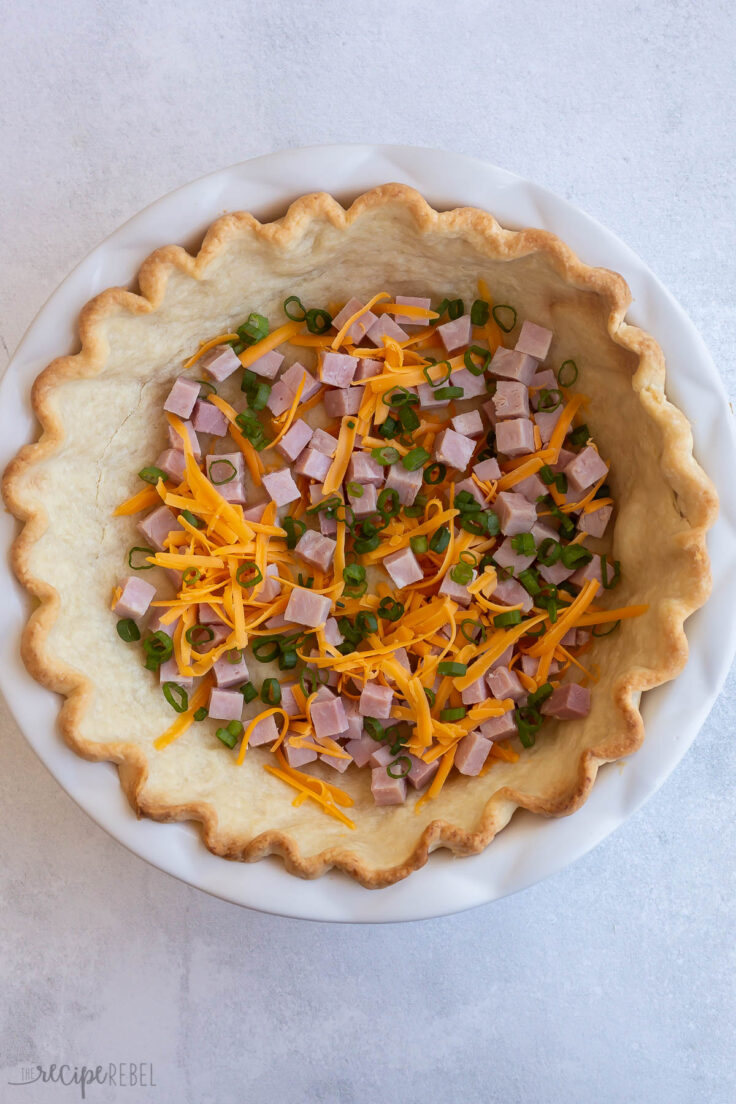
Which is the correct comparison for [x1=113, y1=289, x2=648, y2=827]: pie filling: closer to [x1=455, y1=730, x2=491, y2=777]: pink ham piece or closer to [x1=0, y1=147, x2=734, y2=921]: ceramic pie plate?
[x1=455, y1=730, x2=491, y2=777]: pink ham piece

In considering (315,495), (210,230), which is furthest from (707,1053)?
(210,230)

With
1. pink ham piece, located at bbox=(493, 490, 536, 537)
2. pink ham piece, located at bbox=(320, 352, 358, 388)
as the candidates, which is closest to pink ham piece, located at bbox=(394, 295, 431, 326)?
pink ham piece, located at bbox=(320, 352, 358, 388)

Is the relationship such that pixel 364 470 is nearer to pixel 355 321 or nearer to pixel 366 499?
pixel 366 499

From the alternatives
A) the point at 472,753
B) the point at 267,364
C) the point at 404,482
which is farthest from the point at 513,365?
the point at 472,753

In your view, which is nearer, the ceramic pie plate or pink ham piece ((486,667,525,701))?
the ceramic pie plate

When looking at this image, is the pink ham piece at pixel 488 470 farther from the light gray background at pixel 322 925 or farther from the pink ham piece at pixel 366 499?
the light gray background at pixel 322 925

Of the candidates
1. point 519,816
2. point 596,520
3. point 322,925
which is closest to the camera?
point 519,816
